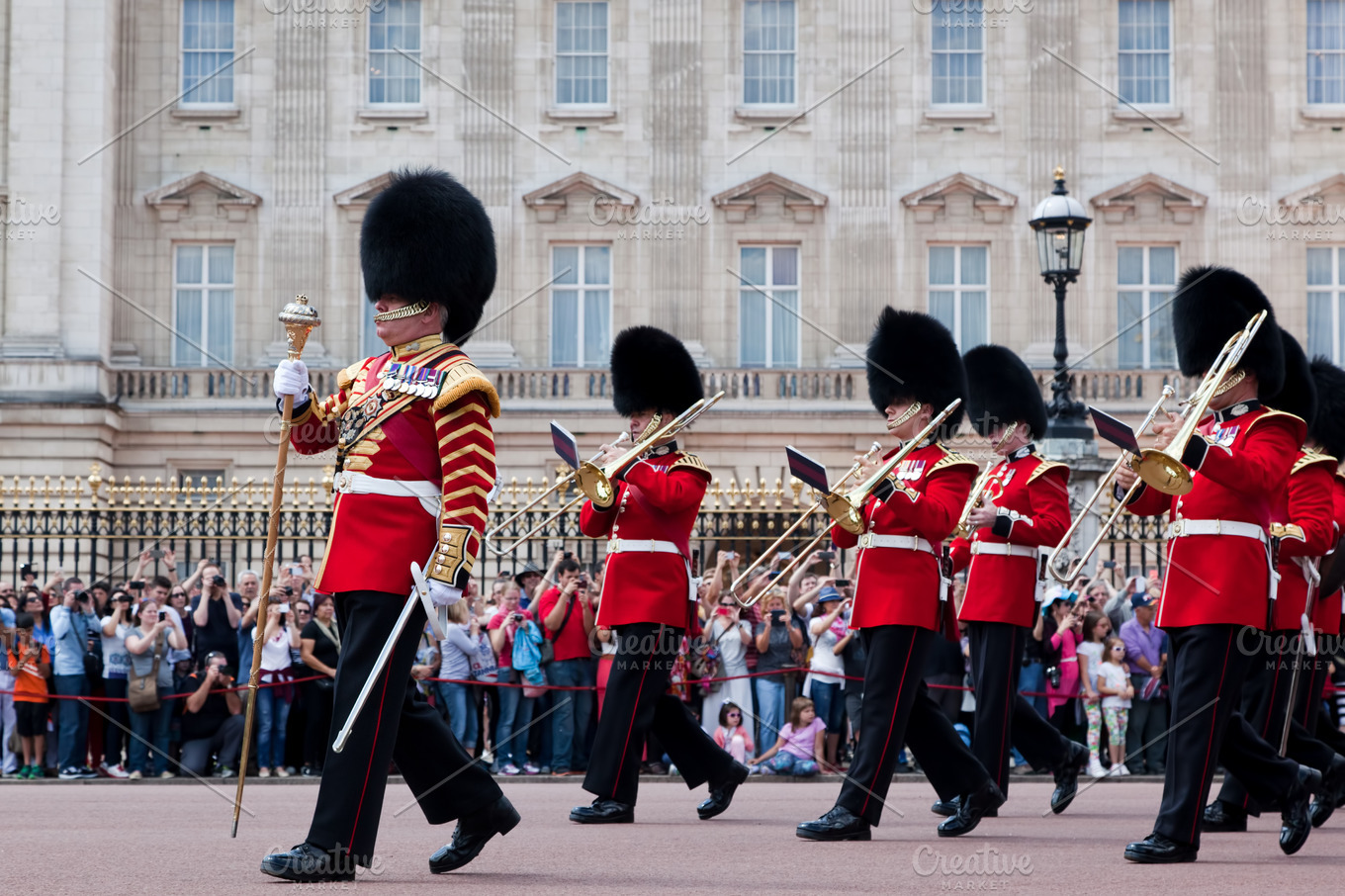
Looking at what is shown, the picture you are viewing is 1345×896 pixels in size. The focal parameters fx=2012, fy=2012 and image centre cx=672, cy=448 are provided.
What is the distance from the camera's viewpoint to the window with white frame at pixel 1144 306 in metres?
28.9

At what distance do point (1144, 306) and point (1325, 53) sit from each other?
4.44m

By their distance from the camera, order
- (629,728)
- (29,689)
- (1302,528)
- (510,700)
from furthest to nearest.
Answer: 1. (510,700)
2. (29,689)
3. (629,728)
4. (1302,528)

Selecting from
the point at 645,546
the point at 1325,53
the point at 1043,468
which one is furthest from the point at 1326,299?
the point at 645,546

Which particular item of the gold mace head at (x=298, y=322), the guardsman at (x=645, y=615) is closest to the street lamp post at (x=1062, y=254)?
the guardsman at (x=645, y=615)

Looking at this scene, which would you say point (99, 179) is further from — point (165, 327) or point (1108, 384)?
point (1108, 384)

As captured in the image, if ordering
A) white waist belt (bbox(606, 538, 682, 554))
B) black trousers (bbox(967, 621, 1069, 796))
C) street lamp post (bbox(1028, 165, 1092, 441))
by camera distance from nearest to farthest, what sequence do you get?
white waist belt (bbox(606, 538, 682, 554)) → black trousers (bbox(967, 621, 1069, 796)) → street lamp post (bbox(1028, 165, 1092, 441))

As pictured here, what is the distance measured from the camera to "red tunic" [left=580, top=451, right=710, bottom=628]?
8.98m

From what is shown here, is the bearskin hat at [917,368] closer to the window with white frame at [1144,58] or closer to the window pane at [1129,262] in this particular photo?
the window pane at [1129,262]

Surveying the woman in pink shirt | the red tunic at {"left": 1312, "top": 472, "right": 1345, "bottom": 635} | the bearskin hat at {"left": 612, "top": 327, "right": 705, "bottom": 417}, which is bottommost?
the woman in pink shirt

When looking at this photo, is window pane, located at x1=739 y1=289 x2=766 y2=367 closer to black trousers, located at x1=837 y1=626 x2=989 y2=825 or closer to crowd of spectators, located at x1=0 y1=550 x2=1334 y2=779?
crowd of spectators, located at x1=0 y1=550 x2=1334 y2=779

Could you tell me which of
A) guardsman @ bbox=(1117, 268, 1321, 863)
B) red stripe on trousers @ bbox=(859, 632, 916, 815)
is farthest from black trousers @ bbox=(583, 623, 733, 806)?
guardsman @ bbox=(1117, 268, 1321, 863)

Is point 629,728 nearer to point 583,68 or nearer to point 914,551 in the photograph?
point 914,551

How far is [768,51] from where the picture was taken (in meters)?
29.0

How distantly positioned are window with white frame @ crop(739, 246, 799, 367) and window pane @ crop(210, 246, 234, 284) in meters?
7.39
